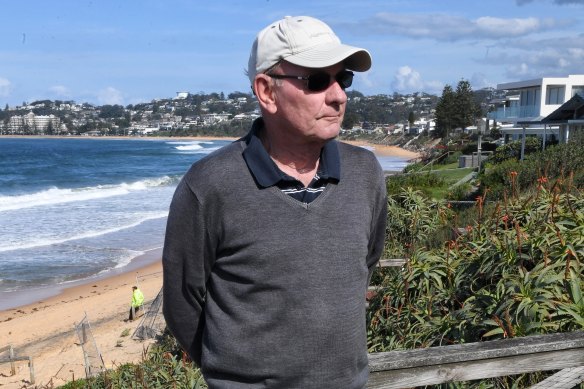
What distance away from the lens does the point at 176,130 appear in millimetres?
191375

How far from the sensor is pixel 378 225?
7.37 feet

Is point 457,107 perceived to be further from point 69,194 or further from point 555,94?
point 69,194

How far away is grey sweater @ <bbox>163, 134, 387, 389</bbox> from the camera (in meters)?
1.93

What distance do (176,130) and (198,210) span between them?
7584 inches

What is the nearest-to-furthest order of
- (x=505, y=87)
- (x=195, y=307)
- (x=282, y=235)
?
(x=282, y=235)
(x=195, y=307)
(x=505, y=87)

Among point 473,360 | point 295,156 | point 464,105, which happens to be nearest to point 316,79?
point 295,156

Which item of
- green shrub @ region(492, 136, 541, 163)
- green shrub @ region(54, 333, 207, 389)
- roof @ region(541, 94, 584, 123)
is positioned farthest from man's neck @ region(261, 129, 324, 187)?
roof @ region(541, 94, 584, 123)

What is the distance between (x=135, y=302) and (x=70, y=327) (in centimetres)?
144

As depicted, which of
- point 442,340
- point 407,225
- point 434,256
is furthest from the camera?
point 407,225

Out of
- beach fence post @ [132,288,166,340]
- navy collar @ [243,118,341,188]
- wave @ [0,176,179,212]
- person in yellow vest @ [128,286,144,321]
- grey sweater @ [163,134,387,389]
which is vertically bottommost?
wave @ [0,176,179,212]

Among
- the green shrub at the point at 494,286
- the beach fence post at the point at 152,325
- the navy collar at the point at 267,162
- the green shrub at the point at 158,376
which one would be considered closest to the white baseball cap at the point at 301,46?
the navy collar at the point at 267,162

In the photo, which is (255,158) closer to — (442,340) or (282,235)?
(282,235)

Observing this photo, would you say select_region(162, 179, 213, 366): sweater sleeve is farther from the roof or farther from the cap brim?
the roof

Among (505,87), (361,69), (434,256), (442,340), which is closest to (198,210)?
(361,69)
